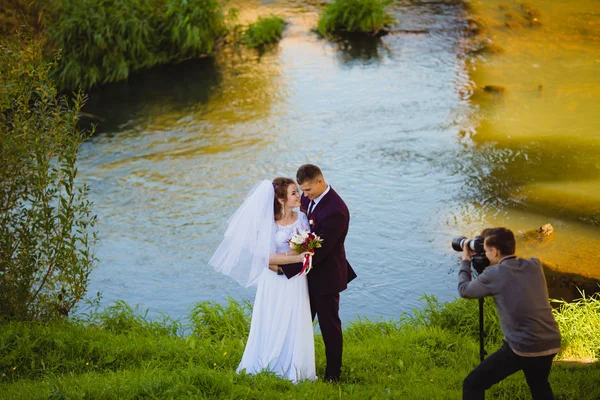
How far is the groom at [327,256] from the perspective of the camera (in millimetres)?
5453

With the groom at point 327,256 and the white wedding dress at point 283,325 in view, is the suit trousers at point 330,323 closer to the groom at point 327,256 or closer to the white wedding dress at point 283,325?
the groom at point 327,256

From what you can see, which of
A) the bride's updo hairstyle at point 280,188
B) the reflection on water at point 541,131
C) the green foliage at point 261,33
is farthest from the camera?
the green foliage at point 261,33

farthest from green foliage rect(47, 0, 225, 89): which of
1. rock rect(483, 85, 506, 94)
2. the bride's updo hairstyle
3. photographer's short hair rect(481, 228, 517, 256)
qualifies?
photographer's short hair rect(481, 228, 517, 256)

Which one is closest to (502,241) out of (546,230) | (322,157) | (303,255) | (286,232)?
(303,255)

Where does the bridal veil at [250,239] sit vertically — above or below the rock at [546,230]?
above

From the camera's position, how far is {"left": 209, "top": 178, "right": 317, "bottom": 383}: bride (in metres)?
5.60

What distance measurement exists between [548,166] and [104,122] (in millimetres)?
7401

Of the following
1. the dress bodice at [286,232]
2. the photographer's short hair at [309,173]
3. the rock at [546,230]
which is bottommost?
the rock at [546,230]

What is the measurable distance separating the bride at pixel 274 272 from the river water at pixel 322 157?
267 centimetres

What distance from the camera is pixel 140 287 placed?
8.99 meters

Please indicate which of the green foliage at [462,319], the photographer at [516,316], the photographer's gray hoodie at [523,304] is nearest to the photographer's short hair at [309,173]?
the photographer at [516,316]

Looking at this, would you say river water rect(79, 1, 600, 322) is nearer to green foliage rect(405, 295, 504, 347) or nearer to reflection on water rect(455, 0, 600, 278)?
reflection on water rect(455, 0, 600, 278)

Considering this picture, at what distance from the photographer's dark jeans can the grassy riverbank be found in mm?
637

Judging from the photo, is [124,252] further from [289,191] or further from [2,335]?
[289,191]
